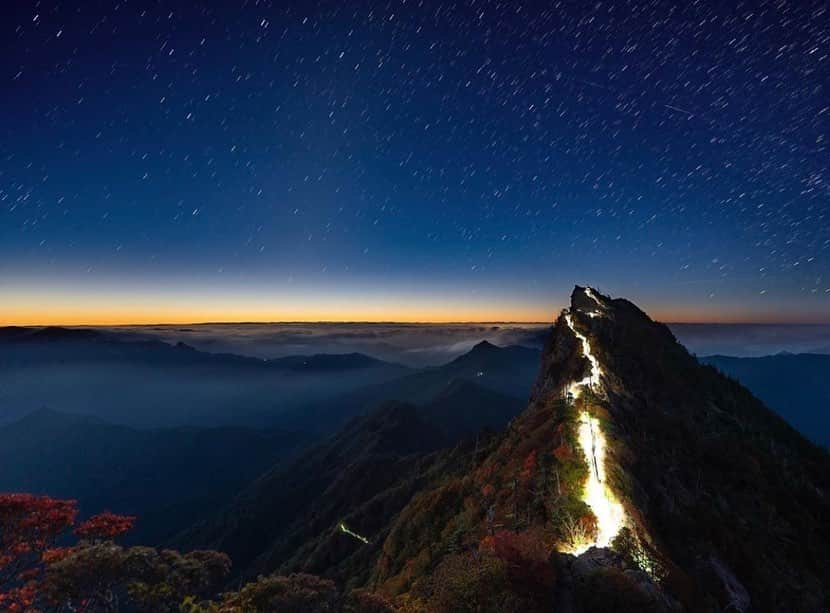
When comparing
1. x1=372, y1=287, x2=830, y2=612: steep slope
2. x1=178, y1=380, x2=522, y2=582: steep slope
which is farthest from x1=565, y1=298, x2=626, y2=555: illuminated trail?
x1=178, y1=380, x2=522, y2=582: steep slope

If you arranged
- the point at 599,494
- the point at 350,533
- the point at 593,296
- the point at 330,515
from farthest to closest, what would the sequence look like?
the point at 330,515
the point at 593,296
the point at 350,533
the point at 599,494

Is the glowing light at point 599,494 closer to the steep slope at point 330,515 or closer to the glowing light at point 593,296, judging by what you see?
the steep slope at point 330,515

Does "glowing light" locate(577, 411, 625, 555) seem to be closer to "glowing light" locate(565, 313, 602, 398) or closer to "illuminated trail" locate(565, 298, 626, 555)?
"illuminated trail" locate(565, 298, 626, 555)

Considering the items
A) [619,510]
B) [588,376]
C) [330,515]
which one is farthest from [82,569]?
[330,515]

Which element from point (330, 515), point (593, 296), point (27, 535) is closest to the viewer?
point (27, 535)

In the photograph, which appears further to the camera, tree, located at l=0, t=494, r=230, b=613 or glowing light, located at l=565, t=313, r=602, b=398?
glowing light, located at l=565, t=313, r=602, b=398

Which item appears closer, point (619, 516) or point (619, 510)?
point (619, 516)

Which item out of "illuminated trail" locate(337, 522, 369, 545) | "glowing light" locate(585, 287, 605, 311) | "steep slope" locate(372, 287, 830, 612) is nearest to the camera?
"steep slope" locate(372, 287, 830, 612)

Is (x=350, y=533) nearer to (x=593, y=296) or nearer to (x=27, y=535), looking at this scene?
(x=27, y=535)

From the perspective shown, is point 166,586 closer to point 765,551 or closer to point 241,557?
point 765,551
